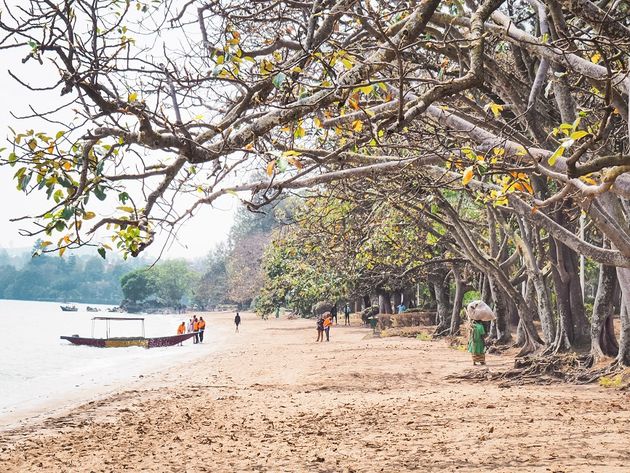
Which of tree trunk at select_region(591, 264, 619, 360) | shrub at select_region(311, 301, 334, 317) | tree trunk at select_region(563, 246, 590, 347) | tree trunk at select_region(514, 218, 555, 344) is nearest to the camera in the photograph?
tree trunk at select_region(591, 264, 619, 360)

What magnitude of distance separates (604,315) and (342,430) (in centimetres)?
756

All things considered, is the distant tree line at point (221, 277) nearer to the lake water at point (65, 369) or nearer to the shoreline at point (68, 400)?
the lake water at point (65, 369)

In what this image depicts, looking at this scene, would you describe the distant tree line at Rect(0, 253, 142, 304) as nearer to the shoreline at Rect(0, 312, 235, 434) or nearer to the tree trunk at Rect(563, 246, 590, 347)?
the shoreline at Rect(0, 312, 235, 434)

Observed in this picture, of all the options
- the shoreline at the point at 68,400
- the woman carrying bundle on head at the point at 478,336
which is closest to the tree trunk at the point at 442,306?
the shoreline at the point at 68,400

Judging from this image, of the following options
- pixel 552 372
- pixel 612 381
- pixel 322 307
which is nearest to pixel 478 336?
pixel 552 372

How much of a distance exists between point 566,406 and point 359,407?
307 centimetres

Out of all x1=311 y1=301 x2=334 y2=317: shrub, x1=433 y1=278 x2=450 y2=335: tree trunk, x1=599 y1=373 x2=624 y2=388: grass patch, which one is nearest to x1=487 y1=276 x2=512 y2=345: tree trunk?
x1=433 y1=278 x2=450 y2=335: tree trunk

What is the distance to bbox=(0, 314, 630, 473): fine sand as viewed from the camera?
6203 mm

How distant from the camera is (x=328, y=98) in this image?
4.84 meters

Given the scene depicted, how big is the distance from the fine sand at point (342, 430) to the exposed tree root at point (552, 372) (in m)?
0.51

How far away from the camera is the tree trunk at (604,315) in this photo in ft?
41.7

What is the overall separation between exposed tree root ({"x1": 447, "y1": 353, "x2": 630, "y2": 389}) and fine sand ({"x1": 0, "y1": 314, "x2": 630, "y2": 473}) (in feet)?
1.67

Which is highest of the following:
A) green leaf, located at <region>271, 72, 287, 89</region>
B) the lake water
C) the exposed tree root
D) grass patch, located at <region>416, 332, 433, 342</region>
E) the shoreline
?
green leaf, located at <region>271, 72, 287, 89</region>

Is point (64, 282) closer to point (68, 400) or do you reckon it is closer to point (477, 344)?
point (68, 400)
